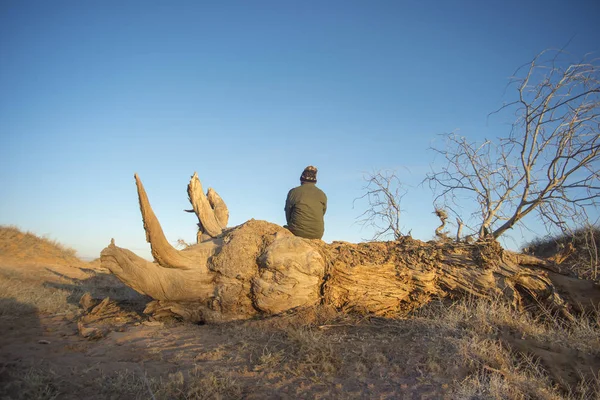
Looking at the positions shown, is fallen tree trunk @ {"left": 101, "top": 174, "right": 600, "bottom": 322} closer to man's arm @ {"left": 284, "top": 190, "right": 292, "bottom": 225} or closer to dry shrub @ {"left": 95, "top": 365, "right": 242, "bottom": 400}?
man's arm @ {"left": 284, "top": 190, "right": 292, "bottom": 225}

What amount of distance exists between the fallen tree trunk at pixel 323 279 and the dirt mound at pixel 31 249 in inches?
410

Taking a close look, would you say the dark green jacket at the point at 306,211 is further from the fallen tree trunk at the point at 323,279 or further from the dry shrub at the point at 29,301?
the dry shrub at the point at 29,301

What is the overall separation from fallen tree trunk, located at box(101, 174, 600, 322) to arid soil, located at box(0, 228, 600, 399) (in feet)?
0.90

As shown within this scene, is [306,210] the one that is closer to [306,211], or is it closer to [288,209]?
[306,211]

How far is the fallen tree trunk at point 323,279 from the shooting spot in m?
5.33

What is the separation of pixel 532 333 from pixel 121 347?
16.9 feet

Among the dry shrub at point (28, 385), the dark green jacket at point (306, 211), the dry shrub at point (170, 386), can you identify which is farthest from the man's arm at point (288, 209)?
the dry shrub at point (28, 385)

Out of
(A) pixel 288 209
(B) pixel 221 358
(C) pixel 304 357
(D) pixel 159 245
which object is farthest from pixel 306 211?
(B) pixel 221 358

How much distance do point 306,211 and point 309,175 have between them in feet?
2.69

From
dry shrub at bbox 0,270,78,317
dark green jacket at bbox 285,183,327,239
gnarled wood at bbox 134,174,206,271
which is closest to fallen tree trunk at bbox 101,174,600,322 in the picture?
gnarled wood at bbox 134,174,206,271

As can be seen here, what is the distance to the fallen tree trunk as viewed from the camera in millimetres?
5332

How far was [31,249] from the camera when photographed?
45.9 feet

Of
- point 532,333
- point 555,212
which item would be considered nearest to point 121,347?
point 532,333

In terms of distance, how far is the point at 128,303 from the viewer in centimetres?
679
